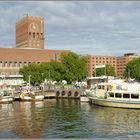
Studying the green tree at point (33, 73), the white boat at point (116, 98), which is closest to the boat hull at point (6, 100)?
the white boat at point (116, 98)

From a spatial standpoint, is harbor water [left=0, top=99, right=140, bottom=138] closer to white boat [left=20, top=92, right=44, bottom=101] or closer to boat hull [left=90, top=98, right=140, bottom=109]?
boat hull [left=90, top=98, right=140, bottom=109]

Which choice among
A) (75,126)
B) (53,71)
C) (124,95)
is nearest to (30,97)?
(124,95)

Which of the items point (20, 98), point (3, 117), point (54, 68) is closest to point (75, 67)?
point (54, 68)

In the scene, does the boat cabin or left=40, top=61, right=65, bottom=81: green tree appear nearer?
the boat cabin

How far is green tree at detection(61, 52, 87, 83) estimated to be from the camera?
543 feet

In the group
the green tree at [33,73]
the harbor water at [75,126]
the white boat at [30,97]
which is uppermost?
the green tree at [33,73]

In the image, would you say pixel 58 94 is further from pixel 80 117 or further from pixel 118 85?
pixel 80 117

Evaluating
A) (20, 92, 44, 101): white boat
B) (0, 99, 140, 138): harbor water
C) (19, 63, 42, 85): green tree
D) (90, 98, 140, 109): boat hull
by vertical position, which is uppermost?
(19, 63, 42, 85): green tree

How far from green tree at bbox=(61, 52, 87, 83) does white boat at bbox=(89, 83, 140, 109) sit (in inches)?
3033

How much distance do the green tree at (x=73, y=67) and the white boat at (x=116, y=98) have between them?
77030 mm

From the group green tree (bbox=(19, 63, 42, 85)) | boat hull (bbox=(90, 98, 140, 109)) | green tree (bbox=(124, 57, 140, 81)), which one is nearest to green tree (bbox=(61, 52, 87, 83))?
green tree (bbox=(19, 63, 42, 85))

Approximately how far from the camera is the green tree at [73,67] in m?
165

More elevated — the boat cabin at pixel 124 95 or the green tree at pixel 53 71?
the green tree at pixel 53 71

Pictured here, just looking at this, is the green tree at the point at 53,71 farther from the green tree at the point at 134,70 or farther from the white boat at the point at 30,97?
the white boat at the point at 30,97
